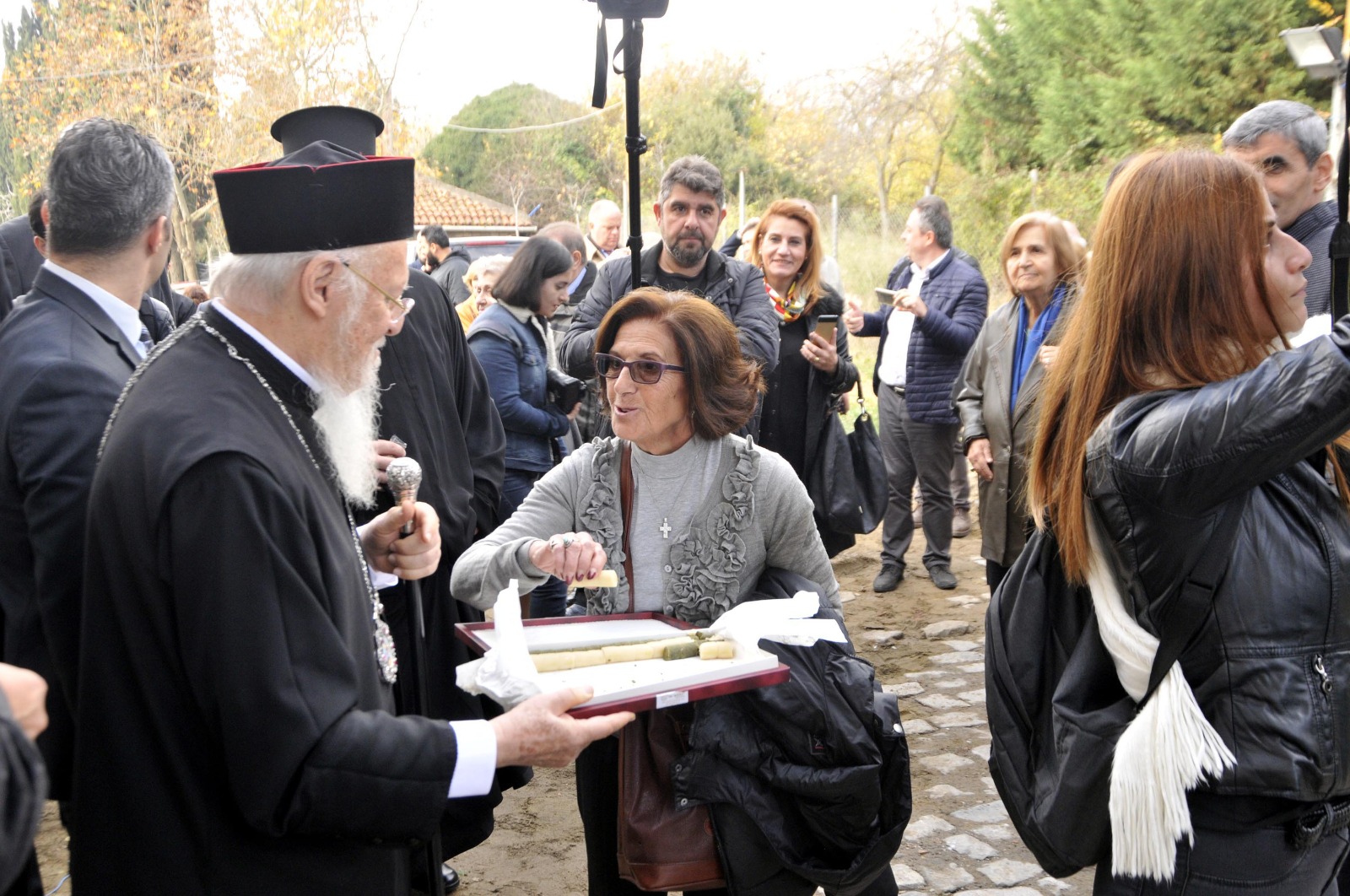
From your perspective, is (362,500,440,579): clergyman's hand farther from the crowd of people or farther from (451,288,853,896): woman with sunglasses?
(451,288,853,896): woman with sunglasses

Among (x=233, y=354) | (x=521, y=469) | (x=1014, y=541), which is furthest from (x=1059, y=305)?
(x=233, y=354)

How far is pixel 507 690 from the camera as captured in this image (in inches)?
82.6

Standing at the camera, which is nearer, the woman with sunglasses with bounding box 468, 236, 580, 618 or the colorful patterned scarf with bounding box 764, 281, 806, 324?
the woman with sunglasses with bounding box 468, 236, 580, 618

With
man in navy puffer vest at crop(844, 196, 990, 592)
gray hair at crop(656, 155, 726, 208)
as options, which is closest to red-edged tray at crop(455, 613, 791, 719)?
gray hair at crop(656, 155, 726, 208)

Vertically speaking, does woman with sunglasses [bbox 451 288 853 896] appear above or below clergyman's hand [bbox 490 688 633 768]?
above

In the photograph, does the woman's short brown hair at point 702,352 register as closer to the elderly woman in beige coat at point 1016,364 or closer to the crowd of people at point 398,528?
the crowd of people at point 398,528

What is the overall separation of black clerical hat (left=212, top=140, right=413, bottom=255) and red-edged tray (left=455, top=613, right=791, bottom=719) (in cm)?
90

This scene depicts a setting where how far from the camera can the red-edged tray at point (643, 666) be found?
Answer: 6.82ft

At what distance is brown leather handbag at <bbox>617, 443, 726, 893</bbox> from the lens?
251cm

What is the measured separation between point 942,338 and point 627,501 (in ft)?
14.2

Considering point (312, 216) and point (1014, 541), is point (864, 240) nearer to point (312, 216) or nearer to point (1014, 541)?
point (1014, 541)

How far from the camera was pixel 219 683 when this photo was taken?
1.60 metres

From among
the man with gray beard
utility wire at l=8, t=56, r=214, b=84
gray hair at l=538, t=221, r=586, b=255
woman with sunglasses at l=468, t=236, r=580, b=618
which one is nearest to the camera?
the man with gray beard

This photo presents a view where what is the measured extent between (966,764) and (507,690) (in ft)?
9.89
